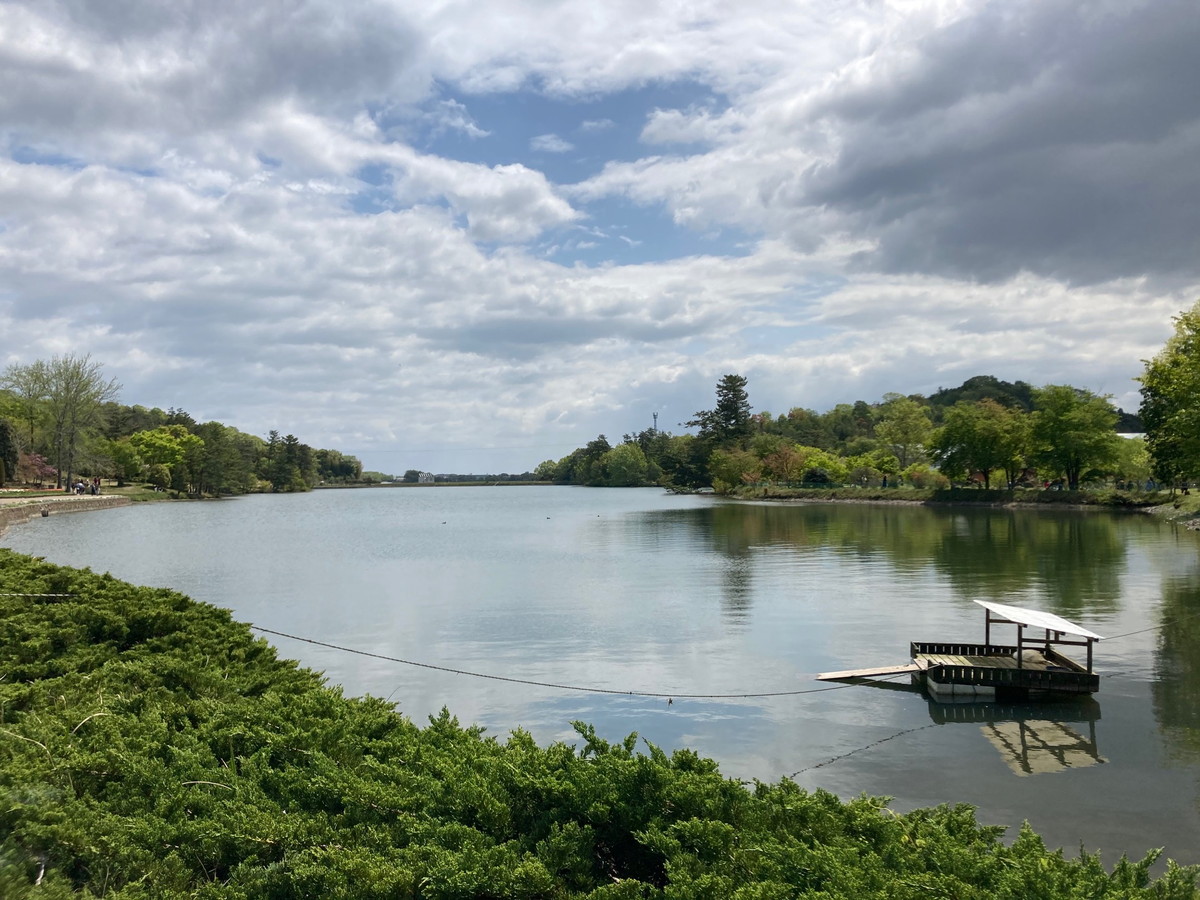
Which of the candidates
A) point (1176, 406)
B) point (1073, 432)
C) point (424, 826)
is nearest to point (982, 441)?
point (1073, 432)

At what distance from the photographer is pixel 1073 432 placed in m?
64.0

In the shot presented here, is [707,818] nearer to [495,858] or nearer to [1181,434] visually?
[495,858]

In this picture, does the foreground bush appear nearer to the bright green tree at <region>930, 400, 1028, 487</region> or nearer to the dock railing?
the dock railing

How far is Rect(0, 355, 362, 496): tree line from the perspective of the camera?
7466cm

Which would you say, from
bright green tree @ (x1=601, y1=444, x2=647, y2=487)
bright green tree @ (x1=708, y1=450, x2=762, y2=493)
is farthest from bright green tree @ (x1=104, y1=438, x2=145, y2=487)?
bright green tree @ (x1=601, y1=444, x2=647, y2=487)

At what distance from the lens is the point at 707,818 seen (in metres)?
4.30

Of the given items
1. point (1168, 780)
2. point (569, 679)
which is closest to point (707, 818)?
point (1168, 780)

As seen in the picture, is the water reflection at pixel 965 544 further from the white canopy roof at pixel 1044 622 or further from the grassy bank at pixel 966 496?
the white canopy roof at pixel 1044 622

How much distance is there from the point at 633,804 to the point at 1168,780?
8.69 meters

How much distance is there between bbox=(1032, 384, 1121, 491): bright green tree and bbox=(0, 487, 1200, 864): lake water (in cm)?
2443

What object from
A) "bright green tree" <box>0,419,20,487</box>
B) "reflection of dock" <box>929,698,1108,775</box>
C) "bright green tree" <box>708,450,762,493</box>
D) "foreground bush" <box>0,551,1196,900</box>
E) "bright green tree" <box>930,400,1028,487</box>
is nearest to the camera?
"foreground bush" <box>0,551,1196,900</box>

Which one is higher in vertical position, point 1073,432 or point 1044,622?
point 1073,432

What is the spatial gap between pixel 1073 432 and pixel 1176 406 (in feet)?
48.7

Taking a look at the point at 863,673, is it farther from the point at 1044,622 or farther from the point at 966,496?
the point at 966,496
